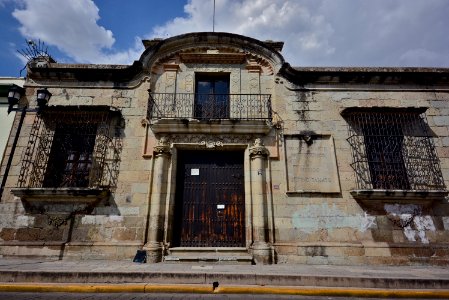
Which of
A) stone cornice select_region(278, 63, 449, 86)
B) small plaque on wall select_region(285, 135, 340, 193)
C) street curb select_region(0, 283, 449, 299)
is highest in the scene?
stone cornice select_region(278, 63, 449, 86)

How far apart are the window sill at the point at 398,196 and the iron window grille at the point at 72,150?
7.01 m

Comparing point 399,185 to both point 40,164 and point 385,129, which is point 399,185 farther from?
point 40,164

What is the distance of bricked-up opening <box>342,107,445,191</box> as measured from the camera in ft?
24.2

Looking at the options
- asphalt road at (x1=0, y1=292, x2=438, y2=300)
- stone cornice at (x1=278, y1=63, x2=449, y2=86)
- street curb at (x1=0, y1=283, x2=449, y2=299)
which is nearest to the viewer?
asphalt road at (x1=0, y1=292, x2=438, y2=300)

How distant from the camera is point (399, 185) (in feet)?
24.2

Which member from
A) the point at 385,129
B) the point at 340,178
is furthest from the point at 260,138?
the point at 385,129

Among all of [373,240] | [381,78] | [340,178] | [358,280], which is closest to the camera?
[358,280]

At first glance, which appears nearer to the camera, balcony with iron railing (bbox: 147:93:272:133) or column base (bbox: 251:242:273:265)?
column base (bbox: 251:242:273:265)

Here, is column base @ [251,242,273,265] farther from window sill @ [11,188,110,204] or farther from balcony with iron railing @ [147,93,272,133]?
window sill @ [11,188,110,204]

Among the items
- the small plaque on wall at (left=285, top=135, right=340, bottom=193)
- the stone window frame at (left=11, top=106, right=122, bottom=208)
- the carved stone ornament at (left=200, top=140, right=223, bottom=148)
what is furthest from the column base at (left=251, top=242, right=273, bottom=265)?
the stone window frame at (left=11, top=106, right=122, bottom=208)

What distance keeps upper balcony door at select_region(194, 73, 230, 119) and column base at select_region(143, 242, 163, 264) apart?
12.4ft

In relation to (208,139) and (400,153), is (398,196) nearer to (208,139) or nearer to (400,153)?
(400,153)

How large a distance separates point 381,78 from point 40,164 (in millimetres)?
11019

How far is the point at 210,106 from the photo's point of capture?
8344 mm
